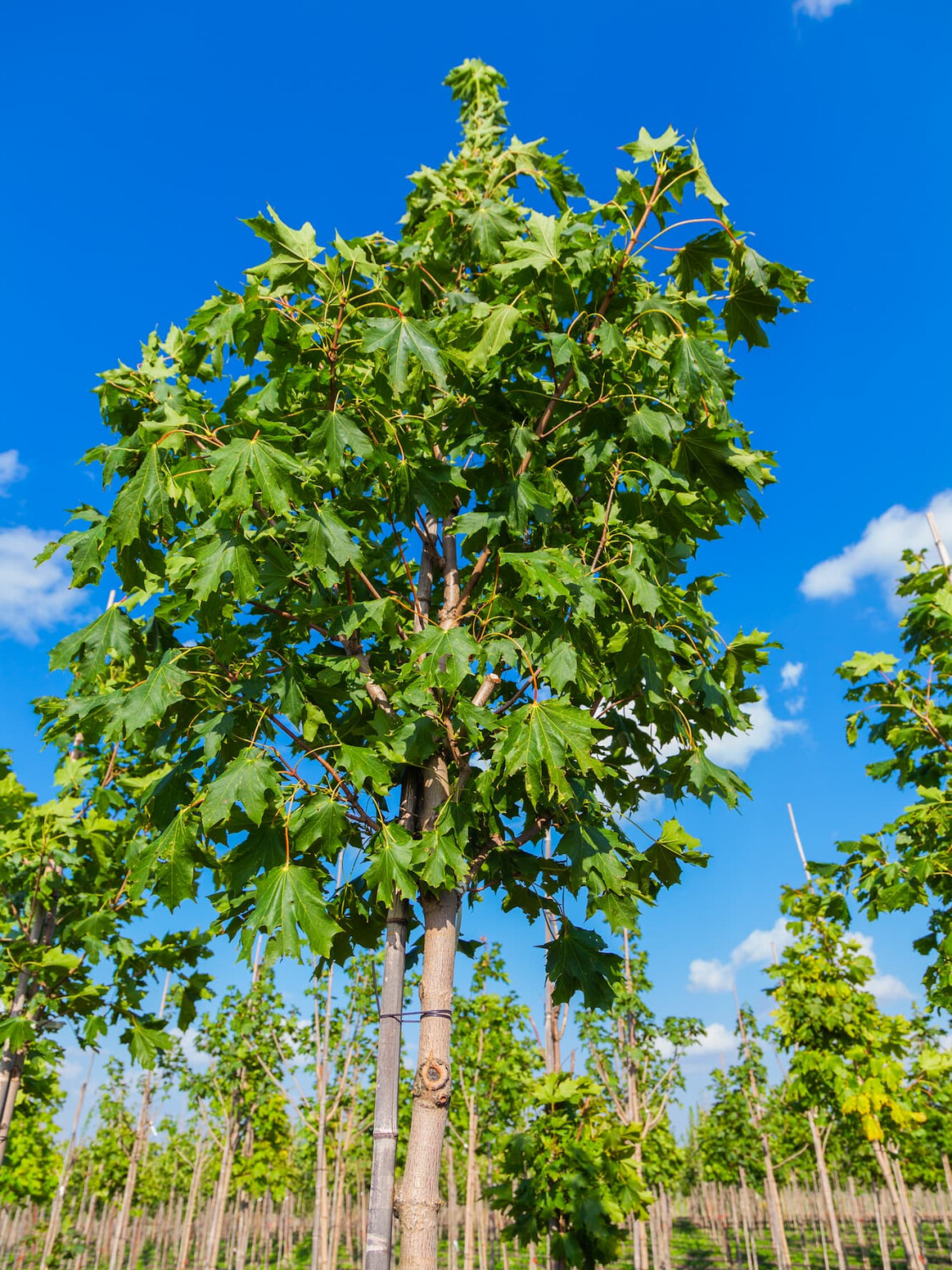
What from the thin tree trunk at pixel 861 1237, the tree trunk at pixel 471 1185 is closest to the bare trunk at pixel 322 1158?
the tree trunk at pixel 471 1185

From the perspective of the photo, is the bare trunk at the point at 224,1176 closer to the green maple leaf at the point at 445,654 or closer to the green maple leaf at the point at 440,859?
the green maple leaf at the point at 440,859

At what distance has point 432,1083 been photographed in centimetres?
367

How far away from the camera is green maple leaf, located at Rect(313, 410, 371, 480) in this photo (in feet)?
11.4

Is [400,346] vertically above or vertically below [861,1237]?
above

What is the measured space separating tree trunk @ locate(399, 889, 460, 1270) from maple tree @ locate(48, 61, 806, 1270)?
1 centimetres

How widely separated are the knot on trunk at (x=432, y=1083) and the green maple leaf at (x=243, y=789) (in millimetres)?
1380

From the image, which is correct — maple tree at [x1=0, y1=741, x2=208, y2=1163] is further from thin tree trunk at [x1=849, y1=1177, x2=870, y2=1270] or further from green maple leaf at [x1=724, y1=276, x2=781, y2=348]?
thin tree trunk at [x1=849, y1=1177, x2=870, y2=1270]

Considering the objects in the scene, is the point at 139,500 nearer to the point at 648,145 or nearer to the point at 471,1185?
the point at 648,145

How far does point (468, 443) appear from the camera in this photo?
412cm

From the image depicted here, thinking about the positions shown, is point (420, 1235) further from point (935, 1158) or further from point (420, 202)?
point (935, 1158)

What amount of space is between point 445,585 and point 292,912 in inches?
80.4

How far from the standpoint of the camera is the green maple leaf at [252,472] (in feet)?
10.0

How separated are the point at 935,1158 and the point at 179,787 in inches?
1220

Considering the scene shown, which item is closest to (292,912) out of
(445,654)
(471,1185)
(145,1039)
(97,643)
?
(445,654)
